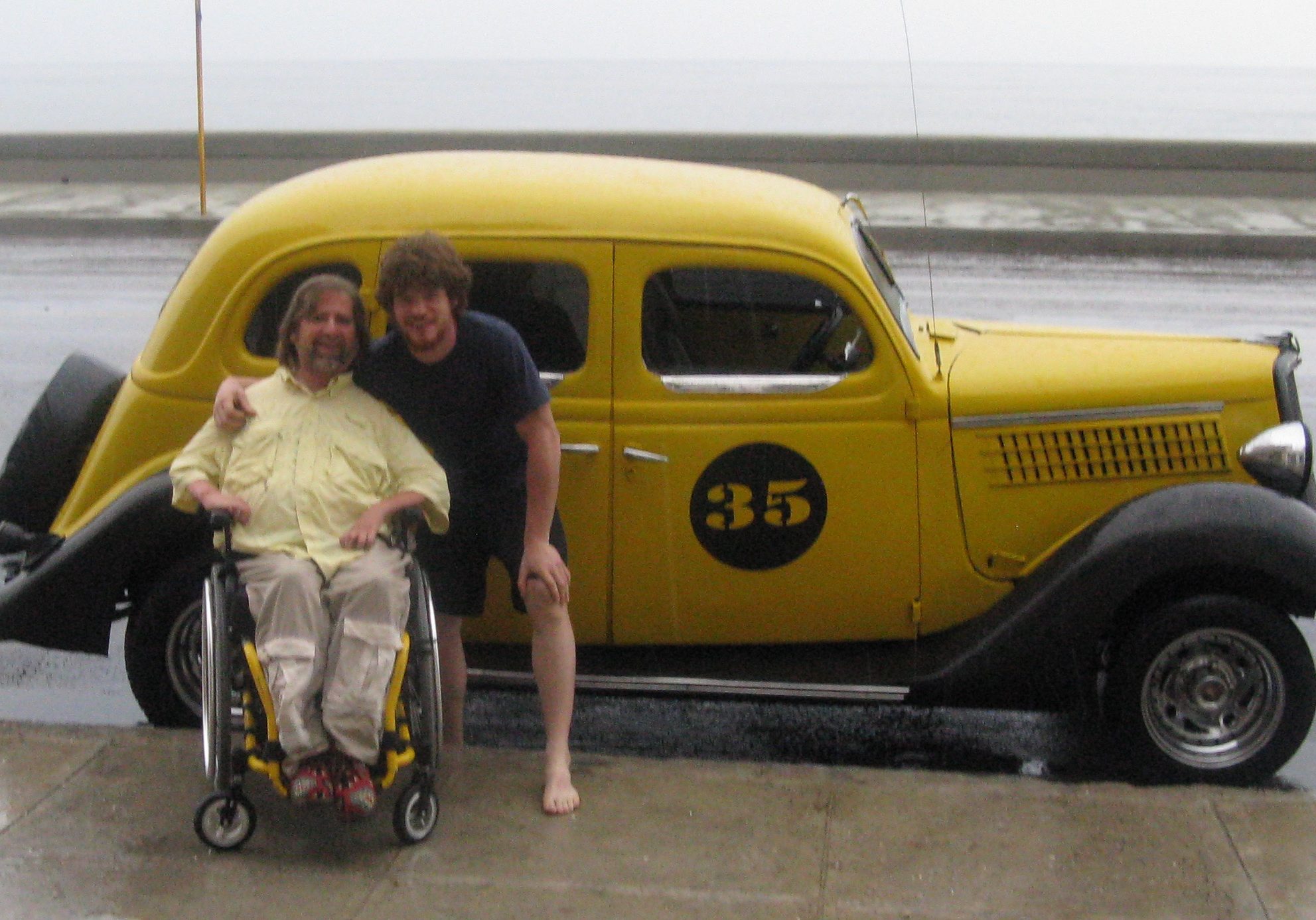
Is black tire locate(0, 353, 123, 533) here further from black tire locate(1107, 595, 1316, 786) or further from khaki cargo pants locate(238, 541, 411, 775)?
black tire locate(1107, 595, 1316, 786)

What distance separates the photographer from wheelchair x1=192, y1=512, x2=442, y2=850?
407 centimetres

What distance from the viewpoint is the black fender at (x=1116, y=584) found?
15.1 ft

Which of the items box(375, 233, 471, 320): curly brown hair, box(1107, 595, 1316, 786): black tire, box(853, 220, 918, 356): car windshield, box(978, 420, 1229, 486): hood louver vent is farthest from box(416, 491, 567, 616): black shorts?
box(1107, 595, 1316, 786): black tire

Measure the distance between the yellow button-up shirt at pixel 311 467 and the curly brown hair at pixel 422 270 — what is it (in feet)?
1.08

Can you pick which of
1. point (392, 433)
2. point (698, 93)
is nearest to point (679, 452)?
point (392, 433)

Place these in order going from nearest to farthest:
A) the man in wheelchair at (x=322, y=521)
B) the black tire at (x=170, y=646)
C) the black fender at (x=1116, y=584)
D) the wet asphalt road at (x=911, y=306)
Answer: the man in wheelchair at (x=322, y=521) → the black fender at (x=1116, y=584) → the black tire at (x=170, y=646) → the wet asphalt road at (x=911, y=306)

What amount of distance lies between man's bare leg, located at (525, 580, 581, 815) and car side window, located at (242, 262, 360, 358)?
1.15 m

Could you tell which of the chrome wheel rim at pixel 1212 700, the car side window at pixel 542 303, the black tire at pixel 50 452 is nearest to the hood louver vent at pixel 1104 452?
the chrome wheel rim at pixel 1212 700

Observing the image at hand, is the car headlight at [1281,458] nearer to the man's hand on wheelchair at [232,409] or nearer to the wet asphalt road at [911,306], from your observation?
the wet asphalt road at [911,306]

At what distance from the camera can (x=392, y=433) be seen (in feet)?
14.2

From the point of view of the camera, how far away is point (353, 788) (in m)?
4.07

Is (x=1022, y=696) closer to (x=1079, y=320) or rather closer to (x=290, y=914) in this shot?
(x=290, y=914)

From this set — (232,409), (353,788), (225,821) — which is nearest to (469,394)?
(232,409)

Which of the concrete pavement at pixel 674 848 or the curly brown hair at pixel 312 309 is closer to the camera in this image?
the concrete pavement at pixel 674 848
